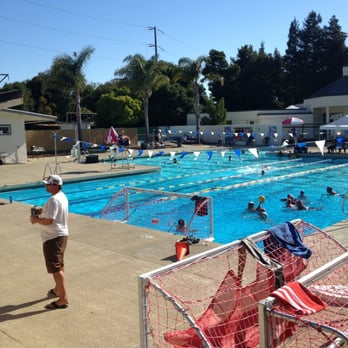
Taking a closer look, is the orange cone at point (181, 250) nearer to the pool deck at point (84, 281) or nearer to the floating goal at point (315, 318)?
the pool deck at point (84, 281)

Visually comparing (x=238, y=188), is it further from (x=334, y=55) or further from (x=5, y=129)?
(x=334, y=55)

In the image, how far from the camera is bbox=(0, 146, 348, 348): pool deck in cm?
455

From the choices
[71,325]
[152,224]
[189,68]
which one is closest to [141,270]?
[71,325]

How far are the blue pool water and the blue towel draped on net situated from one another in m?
7.01

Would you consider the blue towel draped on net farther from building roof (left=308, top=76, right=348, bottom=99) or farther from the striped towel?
building roof (left=308, top=76, right=348, bottom=99)

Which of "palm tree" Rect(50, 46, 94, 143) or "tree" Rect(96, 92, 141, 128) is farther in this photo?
"tree" Rect(96, 92, 141, 128)

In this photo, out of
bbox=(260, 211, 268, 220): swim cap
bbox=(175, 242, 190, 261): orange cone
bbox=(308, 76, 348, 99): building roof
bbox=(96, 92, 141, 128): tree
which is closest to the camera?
bbox=(175, 242, 190, 261): orange cone

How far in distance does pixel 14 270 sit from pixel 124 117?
44.2m

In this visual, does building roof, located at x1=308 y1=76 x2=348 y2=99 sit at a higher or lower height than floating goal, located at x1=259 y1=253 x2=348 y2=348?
higher

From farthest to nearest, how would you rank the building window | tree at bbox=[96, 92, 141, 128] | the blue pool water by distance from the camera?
tree at bbox=[96, 92, 141, 128] → the building window → the blue pool water

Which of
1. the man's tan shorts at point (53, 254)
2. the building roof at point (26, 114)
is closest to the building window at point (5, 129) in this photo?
the building roof at point (26, 114)

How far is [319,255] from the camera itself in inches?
240

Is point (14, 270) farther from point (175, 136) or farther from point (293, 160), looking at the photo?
point (175, 136)

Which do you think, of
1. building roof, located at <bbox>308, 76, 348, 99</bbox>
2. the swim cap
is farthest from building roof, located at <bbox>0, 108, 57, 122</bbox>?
building roof, located at <bbox>308, 76, 348, 99</bbox>
